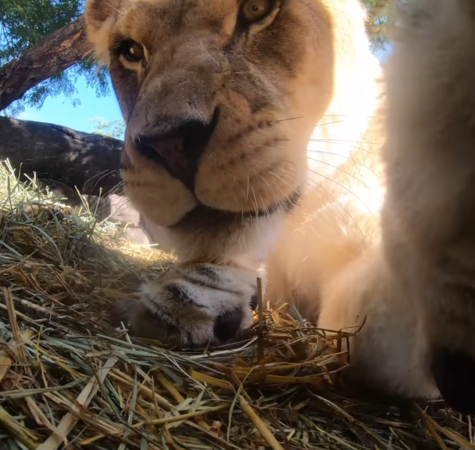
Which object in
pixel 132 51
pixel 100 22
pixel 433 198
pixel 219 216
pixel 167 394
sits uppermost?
pixel 100 22

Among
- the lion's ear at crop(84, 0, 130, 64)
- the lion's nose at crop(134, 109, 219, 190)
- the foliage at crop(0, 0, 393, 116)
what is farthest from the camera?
the foliage at crop(0, 0, 393, 116)

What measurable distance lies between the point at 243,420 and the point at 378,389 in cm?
25

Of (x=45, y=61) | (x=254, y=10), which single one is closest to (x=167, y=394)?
(x=254, y=10)

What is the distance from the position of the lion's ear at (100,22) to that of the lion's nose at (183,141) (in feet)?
2.48

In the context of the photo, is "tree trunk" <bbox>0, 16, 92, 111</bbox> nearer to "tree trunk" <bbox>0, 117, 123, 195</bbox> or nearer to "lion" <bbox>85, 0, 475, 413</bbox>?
"tree trunk" <bbox>0, 117, 123, 195</bbox>

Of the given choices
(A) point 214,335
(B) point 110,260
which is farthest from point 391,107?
(B) point 110,260

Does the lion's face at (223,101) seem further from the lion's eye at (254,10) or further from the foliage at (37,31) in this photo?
the foliage at (37,31)

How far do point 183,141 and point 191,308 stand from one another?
12.4 inches

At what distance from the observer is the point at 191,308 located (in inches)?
41.5

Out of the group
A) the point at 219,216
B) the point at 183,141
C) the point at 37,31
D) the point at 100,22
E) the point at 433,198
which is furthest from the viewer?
the point at 37,31

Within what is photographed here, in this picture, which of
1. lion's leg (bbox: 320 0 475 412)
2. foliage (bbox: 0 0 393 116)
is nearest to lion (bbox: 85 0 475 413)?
lion's leg (bbox: 320 0 475 412)

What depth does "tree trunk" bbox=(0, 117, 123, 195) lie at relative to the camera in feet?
9.28

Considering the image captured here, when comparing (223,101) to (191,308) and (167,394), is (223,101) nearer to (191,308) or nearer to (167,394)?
(191,308)

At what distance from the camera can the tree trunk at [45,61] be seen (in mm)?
2840
